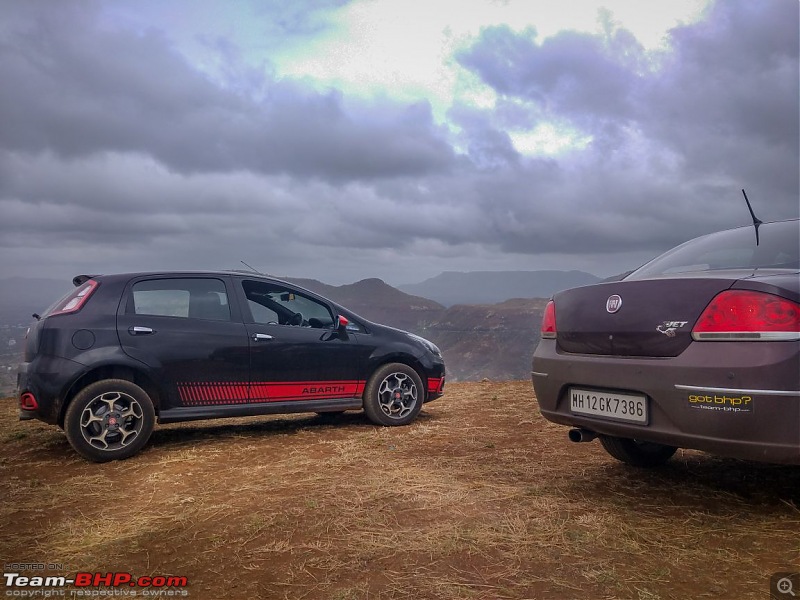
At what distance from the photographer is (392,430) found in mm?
6254

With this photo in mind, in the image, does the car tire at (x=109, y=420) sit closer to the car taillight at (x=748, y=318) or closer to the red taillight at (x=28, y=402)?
the red taillight at (x=28, y=402)

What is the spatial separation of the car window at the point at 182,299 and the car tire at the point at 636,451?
3.73 meters

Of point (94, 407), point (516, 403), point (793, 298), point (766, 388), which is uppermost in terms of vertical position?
point (793, 298)

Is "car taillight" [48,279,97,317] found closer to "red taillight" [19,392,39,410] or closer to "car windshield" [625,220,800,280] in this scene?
"red taillight" [19,392,39,410]

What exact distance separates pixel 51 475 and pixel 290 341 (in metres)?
2.37

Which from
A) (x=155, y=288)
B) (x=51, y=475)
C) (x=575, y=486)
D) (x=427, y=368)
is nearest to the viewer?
(x=575, y=486)

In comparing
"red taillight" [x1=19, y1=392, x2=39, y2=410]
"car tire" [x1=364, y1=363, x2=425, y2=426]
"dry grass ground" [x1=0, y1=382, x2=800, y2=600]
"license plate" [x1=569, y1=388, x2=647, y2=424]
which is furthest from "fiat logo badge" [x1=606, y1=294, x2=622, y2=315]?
"red taillight" [x1=19, y1=392, x2=39, y2=410]

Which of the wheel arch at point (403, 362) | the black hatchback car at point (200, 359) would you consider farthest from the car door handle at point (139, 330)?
the wheel arch at point (403, 362)

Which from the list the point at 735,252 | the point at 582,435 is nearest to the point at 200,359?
the point at 582,435

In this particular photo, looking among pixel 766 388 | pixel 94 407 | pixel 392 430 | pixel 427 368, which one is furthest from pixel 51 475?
pixel 766 388

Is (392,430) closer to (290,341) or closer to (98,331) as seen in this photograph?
(290,341)

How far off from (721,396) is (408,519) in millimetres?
1814

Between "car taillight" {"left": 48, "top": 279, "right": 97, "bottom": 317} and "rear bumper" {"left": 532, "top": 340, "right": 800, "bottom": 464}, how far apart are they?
14.6ft

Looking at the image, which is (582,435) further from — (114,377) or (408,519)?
(114,377)
